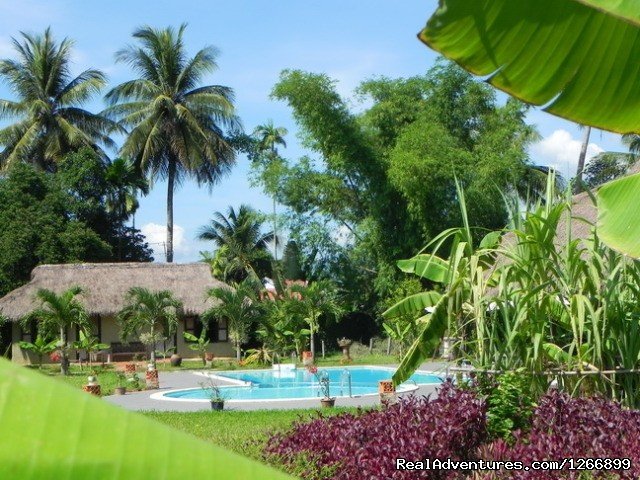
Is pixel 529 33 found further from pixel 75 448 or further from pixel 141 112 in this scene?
pixel 141 112

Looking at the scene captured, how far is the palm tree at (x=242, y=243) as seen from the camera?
33594 mm

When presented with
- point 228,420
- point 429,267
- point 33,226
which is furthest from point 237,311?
point 429,267

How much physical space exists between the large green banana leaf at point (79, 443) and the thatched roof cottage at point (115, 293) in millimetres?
26903

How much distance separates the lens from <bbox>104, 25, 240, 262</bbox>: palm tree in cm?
3294

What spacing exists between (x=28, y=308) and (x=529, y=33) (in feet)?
88.7

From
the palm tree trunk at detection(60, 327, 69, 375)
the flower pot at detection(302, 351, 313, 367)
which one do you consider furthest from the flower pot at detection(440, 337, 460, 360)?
the flower pot at detection(302, 351, 313, 367)

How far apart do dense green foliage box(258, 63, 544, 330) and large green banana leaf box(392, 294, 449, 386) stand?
19.2 metres

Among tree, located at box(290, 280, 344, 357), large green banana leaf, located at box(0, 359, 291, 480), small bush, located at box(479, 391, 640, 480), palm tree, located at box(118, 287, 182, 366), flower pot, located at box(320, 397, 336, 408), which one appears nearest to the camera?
large green banana leaf, located at box(0, 359, 291, 480)

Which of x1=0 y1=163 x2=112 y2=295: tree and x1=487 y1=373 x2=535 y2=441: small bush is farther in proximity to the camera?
x1=0 y1=163 x2=112 y2=295: tree

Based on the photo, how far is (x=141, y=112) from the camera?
33.2 meters

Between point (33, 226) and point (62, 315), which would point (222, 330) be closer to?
point (33, 226)

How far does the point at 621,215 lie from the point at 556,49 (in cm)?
47

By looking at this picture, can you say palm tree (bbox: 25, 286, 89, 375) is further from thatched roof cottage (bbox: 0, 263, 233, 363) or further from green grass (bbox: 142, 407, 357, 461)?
green grass (bbox: 142, 407, 357, 461)

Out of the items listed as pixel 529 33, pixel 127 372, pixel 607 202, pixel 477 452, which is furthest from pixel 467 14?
pixel 127 372
